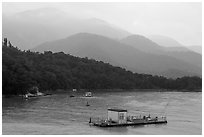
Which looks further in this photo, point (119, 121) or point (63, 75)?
point (63, 75)

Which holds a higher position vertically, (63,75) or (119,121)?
(63,75)

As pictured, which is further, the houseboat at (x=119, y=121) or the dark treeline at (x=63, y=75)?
the dark treeline at (x=63, y=75)

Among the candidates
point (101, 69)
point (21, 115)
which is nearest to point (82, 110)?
point (21, 115)

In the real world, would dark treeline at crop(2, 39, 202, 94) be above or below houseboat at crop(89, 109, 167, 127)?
above

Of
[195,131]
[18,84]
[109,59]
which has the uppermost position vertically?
[109,59]

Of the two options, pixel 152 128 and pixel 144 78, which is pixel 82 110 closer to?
pixel 152 128

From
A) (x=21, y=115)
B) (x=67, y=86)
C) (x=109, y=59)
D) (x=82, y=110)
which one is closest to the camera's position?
(x=21, y=115)

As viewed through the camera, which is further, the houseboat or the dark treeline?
the dark treeline

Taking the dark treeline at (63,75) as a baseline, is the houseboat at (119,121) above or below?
below
